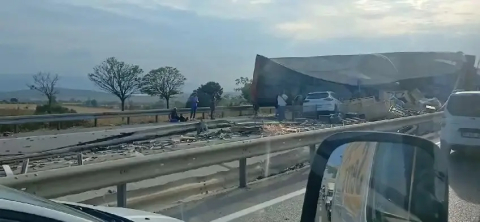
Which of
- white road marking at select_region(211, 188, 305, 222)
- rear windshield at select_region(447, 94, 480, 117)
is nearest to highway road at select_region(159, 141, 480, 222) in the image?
white road marking at select_region(211, 188, 305, 222)

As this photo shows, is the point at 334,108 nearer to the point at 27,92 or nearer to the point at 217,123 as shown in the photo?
the point at 217,123

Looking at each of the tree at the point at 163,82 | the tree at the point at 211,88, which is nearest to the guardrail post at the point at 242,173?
the tree at the point at 163,82

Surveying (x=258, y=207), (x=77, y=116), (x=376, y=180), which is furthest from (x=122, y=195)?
(x=77, y=116)

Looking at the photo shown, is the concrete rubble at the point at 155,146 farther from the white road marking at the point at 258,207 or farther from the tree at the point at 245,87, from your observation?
the tree at the point at 245,87

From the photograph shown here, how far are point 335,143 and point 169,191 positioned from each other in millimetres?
5697

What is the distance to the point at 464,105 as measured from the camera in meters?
12.7

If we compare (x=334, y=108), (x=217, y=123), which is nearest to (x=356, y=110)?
(x=334, y=108)

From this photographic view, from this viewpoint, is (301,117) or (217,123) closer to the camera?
(217,123)

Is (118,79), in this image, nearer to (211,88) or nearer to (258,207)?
(211,88)

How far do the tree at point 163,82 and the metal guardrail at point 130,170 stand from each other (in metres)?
42.8

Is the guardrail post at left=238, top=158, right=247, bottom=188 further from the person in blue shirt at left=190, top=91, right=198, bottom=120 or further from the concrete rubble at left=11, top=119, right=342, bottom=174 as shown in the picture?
the person in blue shirt at left=190, top=91, right=198, bottom=120

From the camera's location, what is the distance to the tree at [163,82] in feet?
174

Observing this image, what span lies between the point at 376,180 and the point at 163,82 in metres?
52.2

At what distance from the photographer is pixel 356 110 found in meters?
31.3
